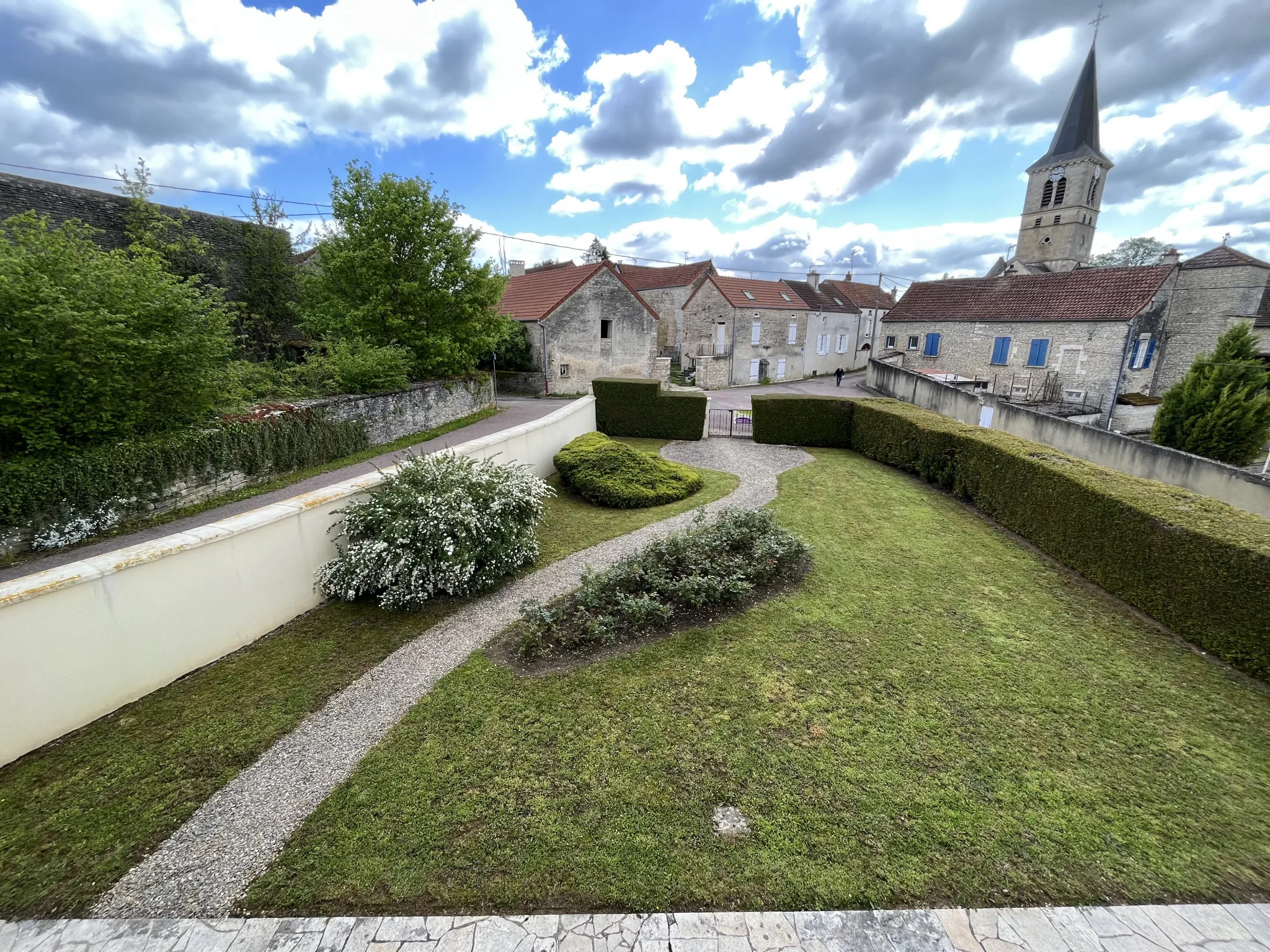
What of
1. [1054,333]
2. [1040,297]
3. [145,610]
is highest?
[1040,297]

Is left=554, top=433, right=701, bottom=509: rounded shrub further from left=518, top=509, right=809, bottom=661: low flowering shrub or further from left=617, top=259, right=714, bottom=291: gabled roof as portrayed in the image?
left=617, top=259, right=714, bottom=291: gabled roof

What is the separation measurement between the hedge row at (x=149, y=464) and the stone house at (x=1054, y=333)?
29.9 m

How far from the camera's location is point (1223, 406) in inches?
627

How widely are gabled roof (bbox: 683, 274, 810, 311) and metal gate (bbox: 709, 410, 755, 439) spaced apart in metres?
13.8

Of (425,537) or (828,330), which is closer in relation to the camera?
(425,537)

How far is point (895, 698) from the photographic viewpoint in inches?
201

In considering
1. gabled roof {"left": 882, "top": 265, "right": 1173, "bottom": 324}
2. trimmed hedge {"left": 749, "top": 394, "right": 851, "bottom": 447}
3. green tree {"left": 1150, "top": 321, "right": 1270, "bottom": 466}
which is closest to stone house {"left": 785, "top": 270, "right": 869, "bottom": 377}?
gabled roof {"left": 882, "top": 265, "right": 1173, "bottom": 324}

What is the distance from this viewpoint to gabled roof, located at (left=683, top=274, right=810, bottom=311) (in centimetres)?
3278

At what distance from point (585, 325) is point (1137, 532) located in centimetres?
2255

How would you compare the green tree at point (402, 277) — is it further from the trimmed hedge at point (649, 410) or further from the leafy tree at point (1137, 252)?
the leafy tree at point (1137, 252)

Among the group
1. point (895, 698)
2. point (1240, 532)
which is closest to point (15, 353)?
point (895, 698)

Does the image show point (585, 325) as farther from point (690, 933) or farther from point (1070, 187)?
point (1070, 187)

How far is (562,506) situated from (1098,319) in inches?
1110

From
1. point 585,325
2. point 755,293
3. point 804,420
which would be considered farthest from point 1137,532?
point 755,293
